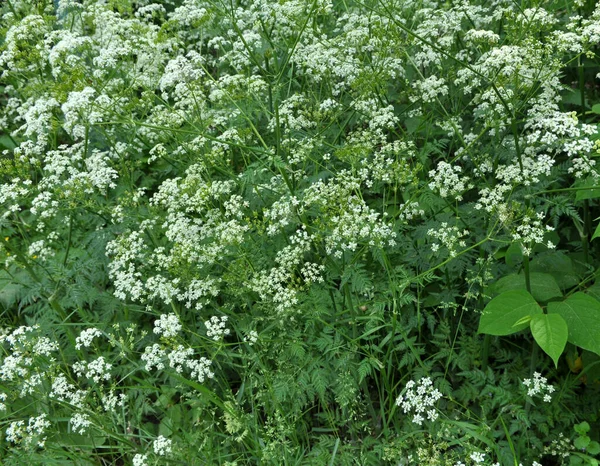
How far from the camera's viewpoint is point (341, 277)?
400cm

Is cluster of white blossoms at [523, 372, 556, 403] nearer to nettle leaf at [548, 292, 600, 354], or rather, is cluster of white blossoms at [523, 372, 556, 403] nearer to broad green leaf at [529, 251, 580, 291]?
nettle leaf at [548, 292, 600, 354]

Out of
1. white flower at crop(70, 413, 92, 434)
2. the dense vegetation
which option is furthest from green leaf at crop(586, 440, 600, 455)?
white flower at crop(70, 413, 92, 434)

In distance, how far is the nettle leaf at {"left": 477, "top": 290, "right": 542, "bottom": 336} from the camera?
3.29 m

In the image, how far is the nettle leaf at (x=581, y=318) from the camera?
127 inches

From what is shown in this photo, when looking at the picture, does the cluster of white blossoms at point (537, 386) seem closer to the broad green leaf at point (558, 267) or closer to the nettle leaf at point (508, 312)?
the nettle leaf at point (508, 312)

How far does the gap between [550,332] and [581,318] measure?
36cm

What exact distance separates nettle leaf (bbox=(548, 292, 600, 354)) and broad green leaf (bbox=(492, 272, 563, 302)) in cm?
27

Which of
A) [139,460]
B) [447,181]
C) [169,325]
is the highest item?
[447,181]

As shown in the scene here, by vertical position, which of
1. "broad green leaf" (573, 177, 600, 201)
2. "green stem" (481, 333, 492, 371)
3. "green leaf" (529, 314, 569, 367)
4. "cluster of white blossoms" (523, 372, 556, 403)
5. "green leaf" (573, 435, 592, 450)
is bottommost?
"green leaf" (573, 435, 592, 450)

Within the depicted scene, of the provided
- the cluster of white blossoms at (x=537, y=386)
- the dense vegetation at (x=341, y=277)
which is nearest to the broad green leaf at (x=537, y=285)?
the dense vegetation at (x=341, y=277)

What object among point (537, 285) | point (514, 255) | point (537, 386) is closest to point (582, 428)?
point (537, 386)

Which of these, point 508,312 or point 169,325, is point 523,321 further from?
point 169,325

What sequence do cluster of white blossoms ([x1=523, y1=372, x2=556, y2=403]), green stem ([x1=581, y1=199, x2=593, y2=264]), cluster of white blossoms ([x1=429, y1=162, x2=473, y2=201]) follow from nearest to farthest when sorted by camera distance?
cluster of white blossoms ([x1=523, y1=372, x2=556, y2=403]) → cluster of white blossoms ([x1=429, y1=162, x2=473, y2=201]) → green stem ([x1=581, y1=199, x2=593, y2=264])

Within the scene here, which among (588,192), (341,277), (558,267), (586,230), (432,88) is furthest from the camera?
(432,88)
